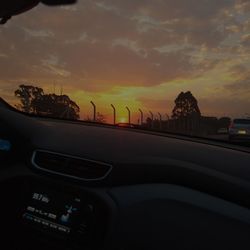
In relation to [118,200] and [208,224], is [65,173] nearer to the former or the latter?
[118,200]

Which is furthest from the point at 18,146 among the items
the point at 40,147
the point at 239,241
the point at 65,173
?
the point at 239,241

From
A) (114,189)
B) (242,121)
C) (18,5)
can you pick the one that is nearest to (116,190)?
(114,189)

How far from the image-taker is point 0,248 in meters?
2.54

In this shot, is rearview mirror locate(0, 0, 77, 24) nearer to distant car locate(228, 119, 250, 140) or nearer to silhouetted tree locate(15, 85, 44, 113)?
silhouetted tree locate(15, 85, 44, 113)

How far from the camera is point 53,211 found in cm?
235

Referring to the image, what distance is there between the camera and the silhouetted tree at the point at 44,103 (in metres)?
3.57

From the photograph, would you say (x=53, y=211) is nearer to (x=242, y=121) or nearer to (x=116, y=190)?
(x=116, y=190)

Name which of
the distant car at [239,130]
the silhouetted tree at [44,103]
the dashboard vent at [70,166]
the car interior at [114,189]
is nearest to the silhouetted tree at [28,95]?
the silhouetted tree at [44,103]

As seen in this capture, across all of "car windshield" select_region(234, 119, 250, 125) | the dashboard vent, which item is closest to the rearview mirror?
the dashboard vent

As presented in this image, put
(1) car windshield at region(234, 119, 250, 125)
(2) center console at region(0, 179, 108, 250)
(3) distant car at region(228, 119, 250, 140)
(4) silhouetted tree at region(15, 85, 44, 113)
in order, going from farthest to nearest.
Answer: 1. (1) car windshield at region(234, 119, 250, 125)
2. (3) distant car at region(228, 119, 250, 140)
3. (4) silhouetted tree at region(15, 85, 44, 113)
4. (2) center console at region(0, 179, 108, 250)

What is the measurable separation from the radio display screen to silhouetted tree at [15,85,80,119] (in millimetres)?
1170

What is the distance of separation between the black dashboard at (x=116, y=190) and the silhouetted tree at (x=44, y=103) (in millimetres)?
652

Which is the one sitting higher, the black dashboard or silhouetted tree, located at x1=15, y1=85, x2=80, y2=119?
silhouetted tree, located at x1=15, y1=85, x2=80, y2=119

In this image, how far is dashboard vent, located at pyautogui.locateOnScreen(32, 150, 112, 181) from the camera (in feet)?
7.78
